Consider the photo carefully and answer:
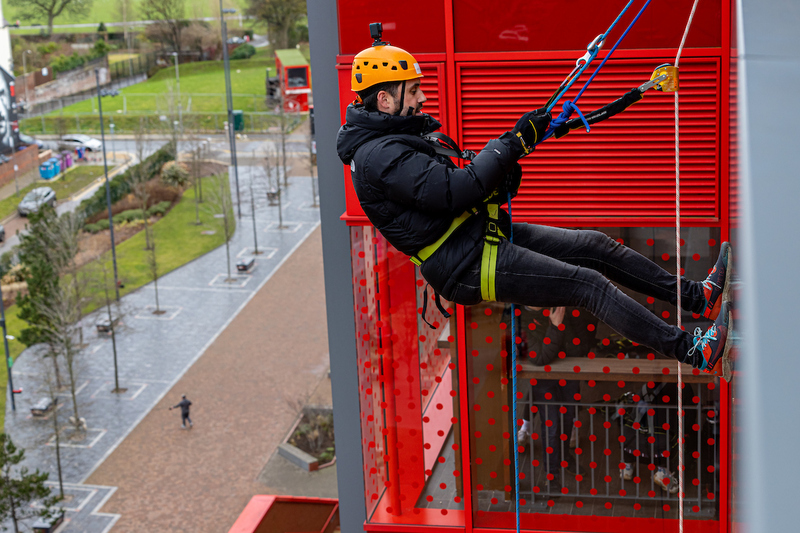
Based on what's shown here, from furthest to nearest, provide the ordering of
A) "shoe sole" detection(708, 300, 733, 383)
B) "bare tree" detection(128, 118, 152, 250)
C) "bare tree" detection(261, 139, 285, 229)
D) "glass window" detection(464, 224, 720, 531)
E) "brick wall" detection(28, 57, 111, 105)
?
"brick wall" detection(28, 57, 111, 105)
"bare tree" detection(261, 139, 285, 229)
"bare tree" detection(128, 118, 152, 250)
"glass window" detection(464, 224, 720, 531)
"shoe sole" detection(708, 300, 733, 383)

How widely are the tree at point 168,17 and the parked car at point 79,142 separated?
16402mm

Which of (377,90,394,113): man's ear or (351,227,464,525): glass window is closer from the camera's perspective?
(377,90,394,113): man's ear

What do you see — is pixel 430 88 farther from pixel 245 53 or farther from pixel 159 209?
pixel 245 53

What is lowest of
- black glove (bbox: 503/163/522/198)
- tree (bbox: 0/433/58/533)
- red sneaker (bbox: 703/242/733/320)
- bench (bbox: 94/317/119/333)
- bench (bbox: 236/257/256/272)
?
tree (bbox: 0/433/58/533)

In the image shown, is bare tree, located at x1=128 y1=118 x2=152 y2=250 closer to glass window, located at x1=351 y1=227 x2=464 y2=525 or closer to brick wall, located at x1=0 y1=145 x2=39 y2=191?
brick wall, located at x1=0 y1=145 x2=39 y2=191

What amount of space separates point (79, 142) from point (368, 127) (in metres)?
48.0

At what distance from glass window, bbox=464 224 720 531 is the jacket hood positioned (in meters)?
2.54

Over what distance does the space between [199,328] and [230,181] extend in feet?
55.4

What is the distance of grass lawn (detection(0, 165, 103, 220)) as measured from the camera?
41031 millimetres

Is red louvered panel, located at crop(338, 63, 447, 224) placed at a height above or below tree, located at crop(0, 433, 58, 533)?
above

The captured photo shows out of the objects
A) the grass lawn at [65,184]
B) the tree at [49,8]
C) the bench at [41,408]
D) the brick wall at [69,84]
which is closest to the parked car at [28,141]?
the grass lawn at [65,184]

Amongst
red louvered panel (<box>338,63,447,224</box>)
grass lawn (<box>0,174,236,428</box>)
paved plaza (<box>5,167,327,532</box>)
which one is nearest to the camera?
red louvered panel (<box>338,63,447,224</box>)

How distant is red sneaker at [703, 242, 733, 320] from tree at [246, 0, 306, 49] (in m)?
61.1

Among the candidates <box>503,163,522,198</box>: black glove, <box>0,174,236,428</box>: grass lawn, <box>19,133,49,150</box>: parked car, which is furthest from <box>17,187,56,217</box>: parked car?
<box>503,163,522,198</box>: black glove
